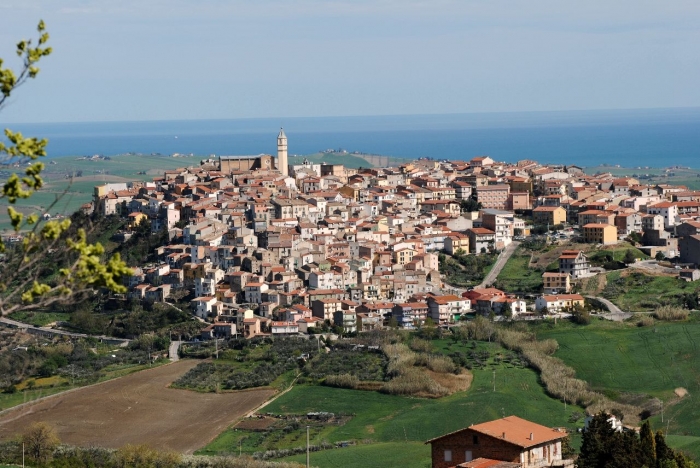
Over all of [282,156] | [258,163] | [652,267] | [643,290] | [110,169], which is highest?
[282,156]

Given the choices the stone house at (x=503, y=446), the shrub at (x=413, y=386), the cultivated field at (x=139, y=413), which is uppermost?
the stone house at (x=503, y=446)

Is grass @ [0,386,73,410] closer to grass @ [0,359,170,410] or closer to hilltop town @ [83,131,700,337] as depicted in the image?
grass @ [0,359,170,410]

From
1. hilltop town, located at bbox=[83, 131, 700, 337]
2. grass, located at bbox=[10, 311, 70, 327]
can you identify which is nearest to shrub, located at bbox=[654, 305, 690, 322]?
hilltop town, located at bbox=[83, 131, 700, 337]

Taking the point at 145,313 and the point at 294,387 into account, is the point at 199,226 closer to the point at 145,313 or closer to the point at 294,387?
the point at 145,313

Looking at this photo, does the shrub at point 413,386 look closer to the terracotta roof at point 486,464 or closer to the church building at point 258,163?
the terracotta roof at point 486,464

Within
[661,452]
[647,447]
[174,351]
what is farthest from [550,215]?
[647,447]

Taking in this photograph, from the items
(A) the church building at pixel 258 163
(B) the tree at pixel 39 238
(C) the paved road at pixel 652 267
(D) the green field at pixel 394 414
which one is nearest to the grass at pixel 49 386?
(D) the green field at pixel 394 414

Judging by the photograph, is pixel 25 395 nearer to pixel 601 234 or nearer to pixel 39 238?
pixel 601 234
